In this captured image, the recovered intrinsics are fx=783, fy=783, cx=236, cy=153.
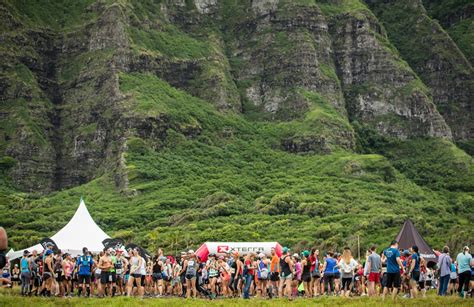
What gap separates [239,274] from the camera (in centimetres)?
3609

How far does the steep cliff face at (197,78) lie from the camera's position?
13725 centimetres

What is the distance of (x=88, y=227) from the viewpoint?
5862 centimetres

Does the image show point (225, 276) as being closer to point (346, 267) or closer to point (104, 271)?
point (104, 271)

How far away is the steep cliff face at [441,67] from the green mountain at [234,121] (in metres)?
0.33

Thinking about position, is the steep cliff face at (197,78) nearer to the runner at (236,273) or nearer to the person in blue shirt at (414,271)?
the runner at (236,273)

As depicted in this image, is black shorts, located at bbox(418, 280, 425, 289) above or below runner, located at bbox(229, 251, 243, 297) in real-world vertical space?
below

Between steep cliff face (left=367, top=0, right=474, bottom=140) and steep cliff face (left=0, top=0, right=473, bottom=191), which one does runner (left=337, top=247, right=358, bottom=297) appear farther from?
steep cliff face (left=367, top=0, right=474, bottom=140)

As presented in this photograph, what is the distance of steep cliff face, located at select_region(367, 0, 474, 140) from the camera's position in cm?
17412

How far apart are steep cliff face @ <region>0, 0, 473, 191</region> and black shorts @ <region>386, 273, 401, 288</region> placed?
95.5 m

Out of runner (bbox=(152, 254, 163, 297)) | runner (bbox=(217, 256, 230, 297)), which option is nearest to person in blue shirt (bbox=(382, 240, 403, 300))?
runner (bbox=(217, 256, 230, 297))

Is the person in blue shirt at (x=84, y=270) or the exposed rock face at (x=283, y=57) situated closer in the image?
the person in blue shirt at (x=84, y=270)

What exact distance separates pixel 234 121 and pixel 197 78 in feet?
44.0

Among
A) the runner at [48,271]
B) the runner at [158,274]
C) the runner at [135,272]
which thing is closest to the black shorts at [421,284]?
the runner at [158,274]

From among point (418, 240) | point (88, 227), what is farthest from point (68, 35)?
point (418, 240)
